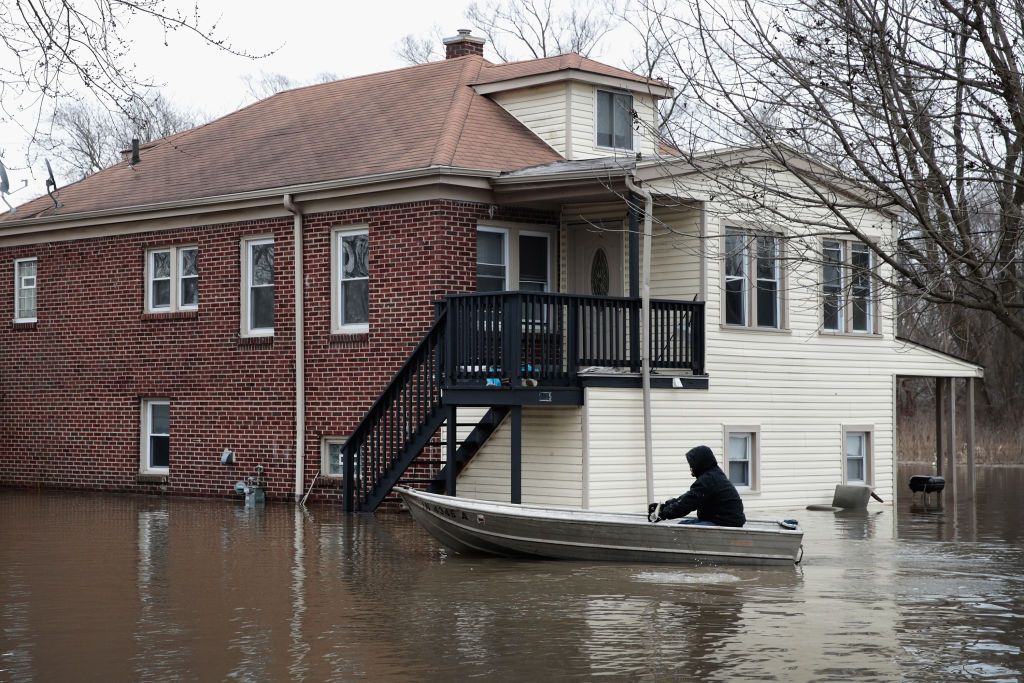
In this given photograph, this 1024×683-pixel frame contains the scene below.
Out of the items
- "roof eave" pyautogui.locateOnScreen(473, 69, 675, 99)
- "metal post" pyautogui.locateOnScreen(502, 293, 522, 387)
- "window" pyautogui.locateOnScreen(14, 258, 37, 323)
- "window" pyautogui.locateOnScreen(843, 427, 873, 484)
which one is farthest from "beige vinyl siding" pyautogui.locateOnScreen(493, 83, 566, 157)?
"window" pyautogui.locateOnScreen(14, 258, 37, 323)

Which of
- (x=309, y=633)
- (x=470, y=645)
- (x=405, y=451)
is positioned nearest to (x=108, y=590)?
(x=309, y=633)

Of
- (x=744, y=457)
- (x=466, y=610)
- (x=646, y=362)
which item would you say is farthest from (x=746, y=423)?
(x=466, y=610)

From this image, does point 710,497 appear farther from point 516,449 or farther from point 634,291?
point 634,291

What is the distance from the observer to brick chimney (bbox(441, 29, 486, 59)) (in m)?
29.9

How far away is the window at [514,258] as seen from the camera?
926 inches

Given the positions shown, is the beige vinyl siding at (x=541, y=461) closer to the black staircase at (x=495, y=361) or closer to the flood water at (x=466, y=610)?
the black staircase at (x=495, y=361)

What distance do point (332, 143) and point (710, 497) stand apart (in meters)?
12.4

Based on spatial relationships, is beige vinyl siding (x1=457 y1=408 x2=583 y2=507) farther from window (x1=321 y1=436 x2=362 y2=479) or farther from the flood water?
window (x1=321 y1=436 x2=362 y2=479)

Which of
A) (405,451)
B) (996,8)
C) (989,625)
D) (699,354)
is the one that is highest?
(996,8)

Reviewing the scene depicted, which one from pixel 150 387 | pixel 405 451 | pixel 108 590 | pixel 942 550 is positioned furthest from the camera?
pixel 150 387

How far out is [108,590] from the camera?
14.8 m

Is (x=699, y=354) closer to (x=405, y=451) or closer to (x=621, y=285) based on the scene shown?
(x=621, y=285)

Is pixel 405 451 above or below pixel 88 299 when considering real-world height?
below

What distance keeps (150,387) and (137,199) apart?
3.42m
